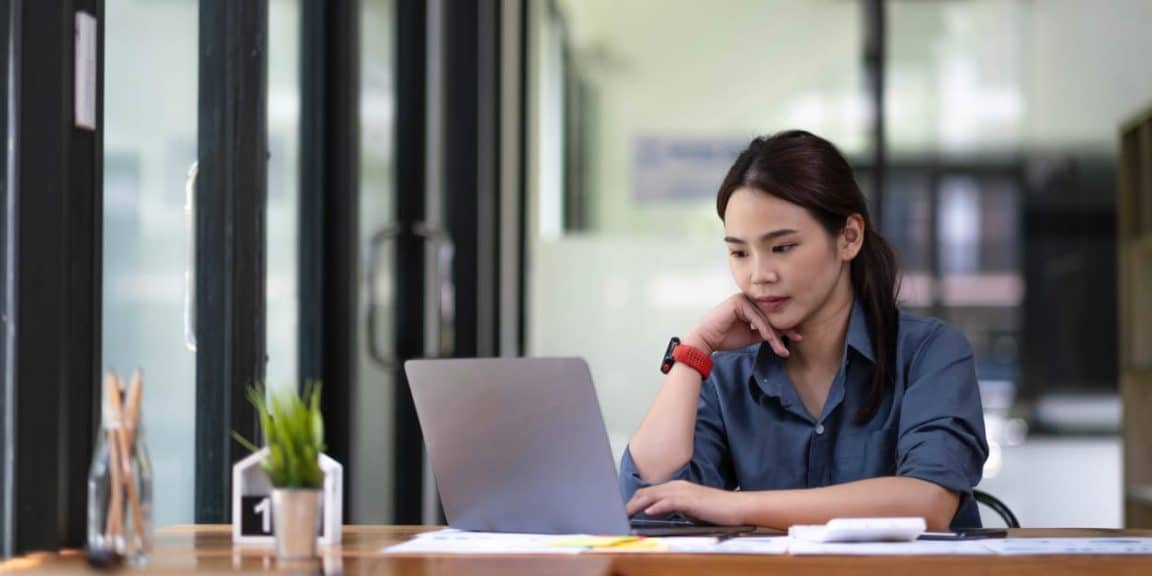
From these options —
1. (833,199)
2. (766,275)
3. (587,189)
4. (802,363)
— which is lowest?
(802,363)

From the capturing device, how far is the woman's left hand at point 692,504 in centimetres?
199

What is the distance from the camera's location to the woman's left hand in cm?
199

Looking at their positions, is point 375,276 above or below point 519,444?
above

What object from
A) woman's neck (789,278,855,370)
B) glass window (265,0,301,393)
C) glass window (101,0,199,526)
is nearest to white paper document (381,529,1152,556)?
woman's neck (789,278,855,370)

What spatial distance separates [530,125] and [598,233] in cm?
41

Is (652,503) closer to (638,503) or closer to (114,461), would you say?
(638,503)

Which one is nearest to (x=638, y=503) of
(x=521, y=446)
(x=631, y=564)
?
(x=521, y=446)

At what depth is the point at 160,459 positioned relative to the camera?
2.44m

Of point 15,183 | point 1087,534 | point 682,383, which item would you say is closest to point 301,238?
point 682,383

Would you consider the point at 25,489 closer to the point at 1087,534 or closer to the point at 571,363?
the point at 571,363

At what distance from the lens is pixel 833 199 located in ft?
7.56

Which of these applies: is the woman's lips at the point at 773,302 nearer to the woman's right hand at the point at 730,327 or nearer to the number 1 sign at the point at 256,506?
the woman's right hand at the point at 730,327

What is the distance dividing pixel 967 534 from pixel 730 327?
0.55 meters

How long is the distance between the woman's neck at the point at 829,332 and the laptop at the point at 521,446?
0.46 meters
